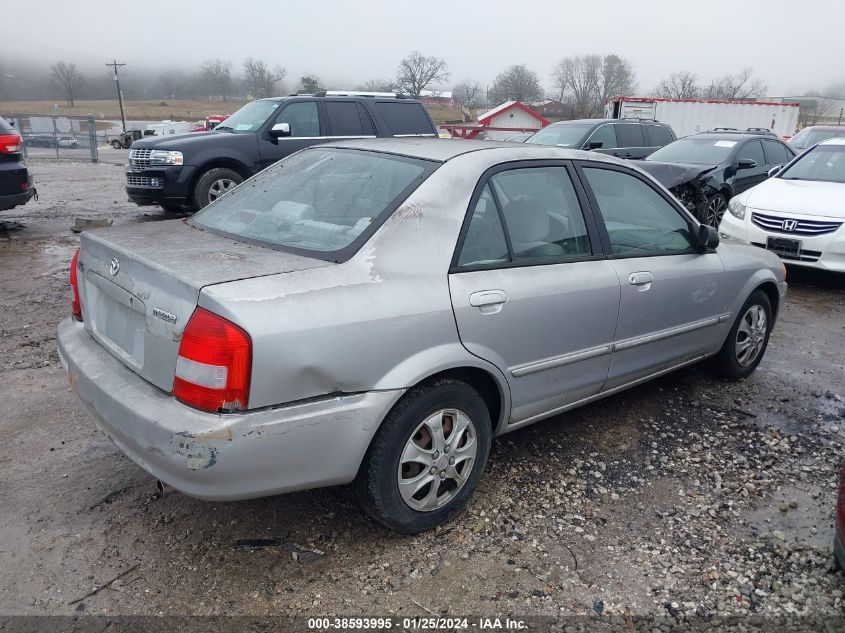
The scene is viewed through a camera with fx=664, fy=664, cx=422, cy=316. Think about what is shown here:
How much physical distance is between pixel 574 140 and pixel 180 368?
10885 millimetres

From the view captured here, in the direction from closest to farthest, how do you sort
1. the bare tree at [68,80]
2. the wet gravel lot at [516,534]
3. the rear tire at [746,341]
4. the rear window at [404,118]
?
the wet gravel lot at [516,534], the rear tire at [746,341], the rear window at [404,118], the bare tree at [68,80]

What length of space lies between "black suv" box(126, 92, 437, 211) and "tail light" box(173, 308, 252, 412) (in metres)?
7.56

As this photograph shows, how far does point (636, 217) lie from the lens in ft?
12.6

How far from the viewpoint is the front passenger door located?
9633 millimetres

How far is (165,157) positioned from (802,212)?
801cm

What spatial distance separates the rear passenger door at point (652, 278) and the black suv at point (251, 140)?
637cm

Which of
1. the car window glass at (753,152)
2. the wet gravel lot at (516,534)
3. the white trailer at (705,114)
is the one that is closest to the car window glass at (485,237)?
the wet gravel lot at (516,534)

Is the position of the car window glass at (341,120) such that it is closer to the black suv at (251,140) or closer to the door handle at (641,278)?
the black suv at (251,140)

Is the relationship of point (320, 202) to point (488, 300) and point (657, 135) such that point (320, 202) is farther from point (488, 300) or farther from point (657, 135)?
point (657, 135)

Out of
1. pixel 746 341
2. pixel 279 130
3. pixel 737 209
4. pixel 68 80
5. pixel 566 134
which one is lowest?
pixel 746 341

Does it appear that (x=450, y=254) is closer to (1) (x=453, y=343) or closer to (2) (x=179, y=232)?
(1) (x=453, y=343)

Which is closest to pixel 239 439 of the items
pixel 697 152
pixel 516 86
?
pixel 697 152

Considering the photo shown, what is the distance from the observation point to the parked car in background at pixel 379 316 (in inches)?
90.4

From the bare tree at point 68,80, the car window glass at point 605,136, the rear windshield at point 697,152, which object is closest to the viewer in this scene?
the rear windshield at point 697,152
